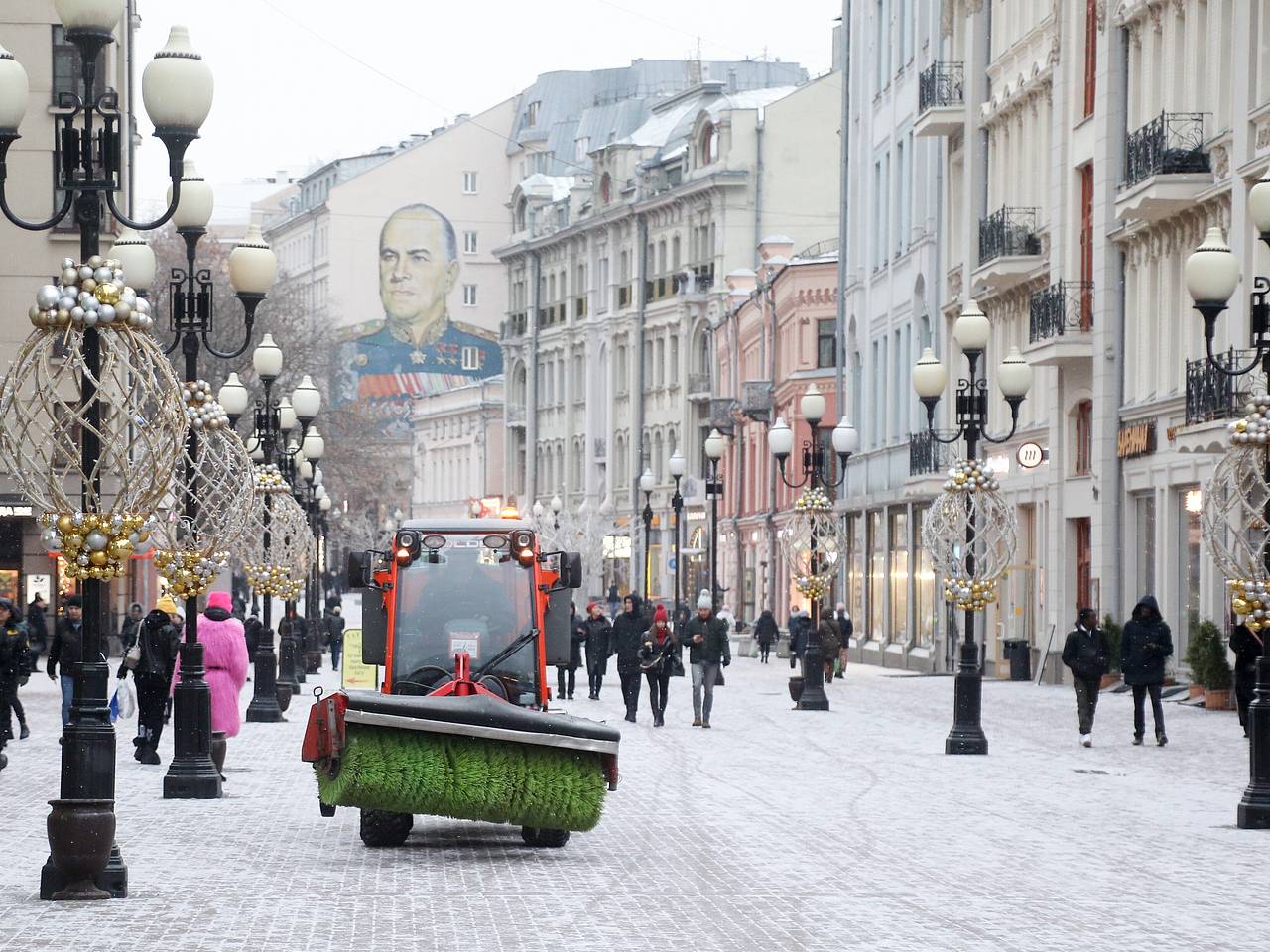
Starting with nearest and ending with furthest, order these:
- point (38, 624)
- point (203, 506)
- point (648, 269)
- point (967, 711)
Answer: point (203, 506) < point (967, 711) < point (38, 624) < point (648, 269)

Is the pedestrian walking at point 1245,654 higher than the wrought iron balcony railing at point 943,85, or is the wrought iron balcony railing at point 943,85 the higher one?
the wrought iron balcony railing at point 943,85

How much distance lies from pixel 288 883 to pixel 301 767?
9622 millimetres

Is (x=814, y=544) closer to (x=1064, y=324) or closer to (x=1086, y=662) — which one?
(x=1064, y=324)

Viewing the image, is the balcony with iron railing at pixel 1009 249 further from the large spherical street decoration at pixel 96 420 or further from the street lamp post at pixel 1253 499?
the large spherical street decoration at pixel 96 420

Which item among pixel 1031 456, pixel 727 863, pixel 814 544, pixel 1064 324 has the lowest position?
pixel 727 863

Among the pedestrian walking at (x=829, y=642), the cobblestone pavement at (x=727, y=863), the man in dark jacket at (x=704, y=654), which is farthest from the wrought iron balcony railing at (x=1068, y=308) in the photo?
the cobblestone pavement at (x=727, y=863)

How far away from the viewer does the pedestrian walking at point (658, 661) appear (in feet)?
105

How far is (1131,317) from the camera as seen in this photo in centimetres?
4131

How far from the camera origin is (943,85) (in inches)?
2098

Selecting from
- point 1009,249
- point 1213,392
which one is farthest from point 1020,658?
point 1213,392

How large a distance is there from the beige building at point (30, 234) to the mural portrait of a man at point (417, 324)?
7312 centimetres

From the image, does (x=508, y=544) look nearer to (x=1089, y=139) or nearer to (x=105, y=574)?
(x=105, y=574)

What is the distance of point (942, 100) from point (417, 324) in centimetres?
7726

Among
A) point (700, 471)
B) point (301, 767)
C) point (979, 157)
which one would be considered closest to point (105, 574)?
point (301, 767)
